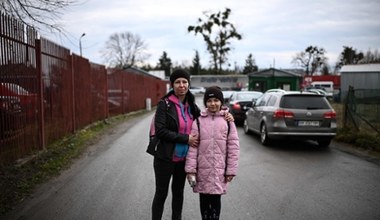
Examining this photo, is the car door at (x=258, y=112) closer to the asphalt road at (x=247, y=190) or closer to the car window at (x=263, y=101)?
the car window at (x=263, y=101)

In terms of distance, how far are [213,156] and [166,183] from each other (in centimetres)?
61

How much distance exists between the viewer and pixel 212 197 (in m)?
3.75

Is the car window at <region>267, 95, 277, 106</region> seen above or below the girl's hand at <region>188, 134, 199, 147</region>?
above

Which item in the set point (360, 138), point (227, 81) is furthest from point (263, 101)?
point (227, 81)

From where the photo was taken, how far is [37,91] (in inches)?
328

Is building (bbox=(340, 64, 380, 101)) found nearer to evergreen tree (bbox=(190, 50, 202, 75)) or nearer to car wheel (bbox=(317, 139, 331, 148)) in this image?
car wheel (bbox=(317, 139, 331, 148))

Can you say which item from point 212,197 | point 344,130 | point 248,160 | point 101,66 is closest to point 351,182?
point 248,160

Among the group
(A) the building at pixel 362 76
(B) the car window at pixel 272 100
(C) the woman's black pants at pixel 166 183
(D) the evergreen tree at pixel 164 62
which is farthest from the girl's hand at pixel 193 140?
(D) the evergreen tree at pixel 164 62

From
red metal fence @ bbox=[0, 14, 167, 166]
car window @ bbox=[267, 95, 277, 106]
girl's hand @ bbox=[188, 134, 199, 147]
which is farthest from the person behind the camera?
car window @ bbox=[267, 95, 277, 106]

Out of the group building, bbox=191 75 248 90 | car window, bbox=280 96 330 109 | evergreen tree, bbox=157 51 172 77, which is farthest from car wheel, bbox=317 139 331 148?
evergreen tree, bbox=157 51 172 77

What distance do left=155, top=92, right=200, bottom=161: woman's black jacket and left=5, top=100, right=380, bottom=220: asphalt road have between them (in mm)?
1253

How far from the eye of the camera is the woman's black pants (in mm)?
3756

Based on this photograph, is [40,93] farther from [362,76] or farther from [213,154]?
[362,76]

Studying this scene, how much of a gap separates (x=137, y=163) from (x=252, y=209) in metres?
3.62
